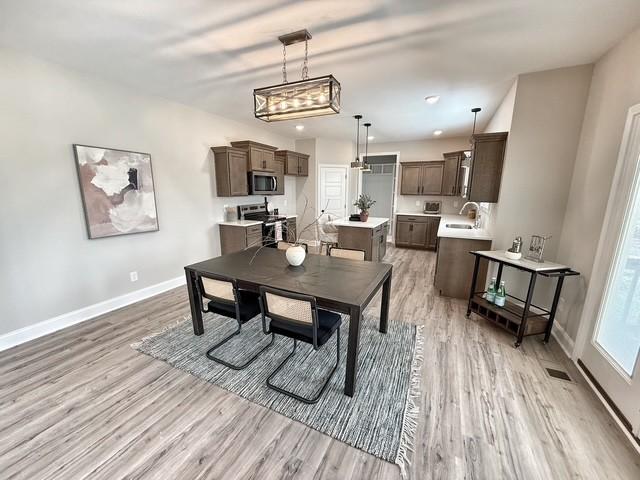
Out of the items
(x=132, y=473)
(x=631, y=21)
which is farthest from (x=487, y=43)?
(x=132, y=473)

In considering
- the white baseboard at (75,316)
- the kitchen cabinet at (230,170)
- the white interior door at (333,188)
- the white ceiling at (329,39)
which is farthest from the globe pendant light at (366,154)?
the white baseboard at (75,316)

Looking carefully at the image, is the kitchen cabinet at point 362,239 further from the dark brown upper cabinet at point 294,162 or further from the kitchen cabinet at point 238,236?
the dark brown upper cabinet at point 294,162

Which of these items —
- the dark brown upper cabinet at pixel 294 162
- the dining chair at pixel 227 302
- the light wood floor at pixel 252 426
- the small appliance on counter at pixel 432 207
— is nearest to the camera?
the light wood floor at pixel 252 426

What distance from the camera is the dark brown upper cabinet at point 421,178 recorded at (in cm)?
621

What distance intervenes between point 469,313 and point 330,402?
2.11m

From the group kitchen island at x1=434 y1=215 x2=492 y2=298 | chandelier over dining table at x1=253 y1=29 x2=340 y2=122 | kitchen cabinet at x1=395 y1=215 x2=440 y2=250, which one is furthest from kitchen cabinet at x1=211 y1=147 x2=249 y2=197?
kitchen cabinet at x1=395 y1=215 x2=440 y2=250

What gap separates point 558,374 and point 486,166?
7.54ft

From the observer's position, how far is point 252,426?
5.37 feet

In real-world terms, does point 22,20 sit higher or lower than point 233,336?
higher

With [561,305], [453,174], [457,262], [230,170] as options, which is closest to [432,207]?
[453,174]

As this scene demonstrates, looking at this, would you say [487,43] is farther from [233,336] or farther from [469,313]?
[233,336]

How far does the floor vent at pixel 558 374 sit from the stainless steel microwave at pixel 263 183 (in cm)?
454

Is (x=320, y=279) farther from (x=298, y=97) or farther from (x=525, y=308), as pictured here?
(x=525, y=308)

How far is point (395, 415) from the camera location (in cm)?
169
